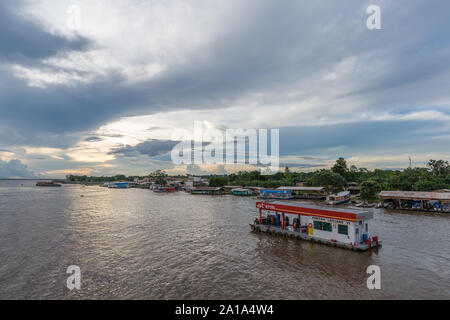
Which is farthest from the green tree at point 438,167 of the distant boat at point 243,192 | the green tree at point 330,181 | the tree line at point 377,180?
the distant boat at point 243,192

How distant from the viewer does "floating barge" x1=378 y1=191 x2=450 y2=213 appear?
37.2 metres

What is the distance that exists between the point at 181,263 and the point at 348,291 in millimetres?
11185

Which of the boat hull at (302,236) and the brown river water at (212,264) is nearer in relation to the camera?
the brown river water at (212,264)

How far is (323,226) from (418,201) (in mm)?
31700

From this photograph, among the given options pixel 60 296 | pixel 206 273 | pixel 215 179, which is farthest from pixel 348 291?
pixel 215 179

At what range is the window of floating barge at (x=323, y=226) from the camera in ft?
69.5

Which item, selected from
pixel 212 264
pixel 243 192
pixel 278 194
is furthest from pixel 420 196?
pixel 243 192

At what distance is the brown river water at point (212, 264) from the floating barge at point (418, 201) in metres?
10.6

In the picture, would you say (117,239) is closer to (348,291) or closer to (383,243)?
(348,291)

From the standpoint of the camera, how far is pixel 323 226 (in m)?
21.6

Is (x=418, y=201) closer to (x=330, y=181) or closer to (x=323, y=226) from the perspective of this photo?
(x=330, y=181)

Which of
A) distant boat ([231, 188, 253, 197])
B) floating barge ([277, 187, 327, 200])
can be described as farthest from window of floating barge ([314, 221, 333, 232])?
distant boat ([231, 188, 253, 197])

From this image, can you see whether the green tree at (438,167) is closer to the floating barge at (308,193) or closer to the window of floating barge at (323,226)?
the floating barge at (308,193)

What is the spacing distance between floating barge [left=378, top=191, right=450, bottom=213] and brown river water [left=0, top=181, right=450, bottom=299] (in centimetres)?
1065
